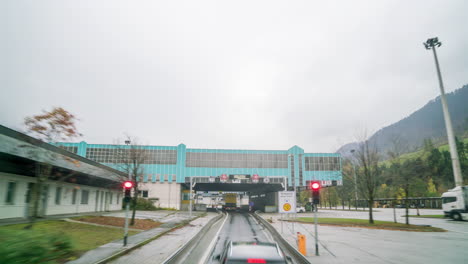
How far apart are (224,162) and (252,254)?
54829 millimetres

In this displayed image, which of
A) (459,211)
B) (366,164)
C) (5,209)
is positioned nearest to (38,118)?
(5,209)

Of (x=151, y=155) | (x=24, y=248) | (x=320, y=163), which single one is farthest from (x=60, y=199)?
(x=320, y=163)

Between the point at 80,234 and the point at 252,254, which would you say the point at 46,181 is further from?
the point at 252,254

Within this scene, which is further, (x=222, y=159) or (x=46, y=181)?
(x=222, y=159)

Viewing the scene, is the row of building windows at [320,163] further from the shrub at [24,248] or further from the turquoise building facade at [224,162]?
the shrub at [24,248]

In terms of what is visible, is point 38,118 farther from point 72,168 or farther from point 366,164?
point 366,164

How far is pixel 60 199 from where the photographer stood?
26203 millimetres

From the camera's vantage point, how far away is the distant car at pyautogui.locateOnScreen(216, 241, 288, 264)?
622cm

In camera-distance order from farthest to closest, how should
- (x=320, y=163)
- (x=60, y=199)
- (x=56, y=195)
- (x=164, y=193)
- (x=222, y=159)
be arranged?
(x=320, y=163), (x=222, y=159), (x=164, y=193), (x=60, y=199), (x=56, y=195)

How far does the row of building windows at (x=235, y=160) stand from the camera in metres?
60.6

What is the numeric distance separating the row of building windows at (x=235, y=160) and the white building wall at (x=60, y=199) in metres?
20.8

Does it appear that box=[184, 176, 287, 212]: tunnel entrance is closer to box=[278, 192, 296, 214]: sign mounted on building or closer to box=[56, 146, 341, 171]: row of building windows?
box=[56, 146, 341, 171]: row of building windows

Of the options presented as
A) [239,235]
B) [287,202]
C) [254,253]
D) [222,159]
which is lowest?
[239,235]

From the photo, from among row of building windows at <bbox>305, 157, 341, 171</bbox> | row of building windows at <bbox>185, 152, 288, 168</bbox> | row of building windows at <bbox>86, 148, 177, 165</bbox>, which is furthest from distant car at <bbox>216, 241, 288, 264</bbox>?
row of building windows at <bbox>305, 157, 341, 171</bbox>
